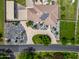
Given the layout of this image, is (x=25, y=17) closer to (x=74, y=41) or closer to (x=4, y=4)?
(x=4, y=4)

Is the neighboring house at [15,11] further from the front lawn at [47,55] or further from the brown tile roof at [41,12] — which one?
the front lawn at [47,55]

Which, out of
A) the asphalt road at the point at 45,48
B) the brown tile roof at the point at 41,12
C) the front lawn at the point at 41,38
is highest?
the brown tile roof at the point at 41,12

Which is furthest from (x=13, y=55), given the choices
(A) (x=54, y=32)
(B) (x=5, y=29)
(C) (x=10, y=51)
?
(A) (x=54, y=32)

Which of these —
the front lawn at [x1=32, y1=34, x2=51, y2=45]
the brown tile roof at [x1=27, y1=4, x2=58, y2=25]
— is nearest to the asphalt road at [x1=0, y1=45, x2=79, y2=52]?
the front lawn at [x1=32, y1=34, x2=51, y2=45]

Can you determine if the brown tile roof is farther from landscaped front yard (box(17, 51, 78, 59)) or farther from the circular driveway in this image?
landscaped front yard (box(17, 51, 78, 59))

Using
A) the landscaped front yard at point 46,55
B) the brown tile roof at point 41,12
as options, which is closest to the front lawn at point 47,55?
the landscaped front yard at point 46,55

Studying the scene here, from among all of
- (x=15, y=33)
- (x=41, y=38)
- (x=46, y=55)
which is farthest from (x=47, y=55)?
(x=15, y=33)
